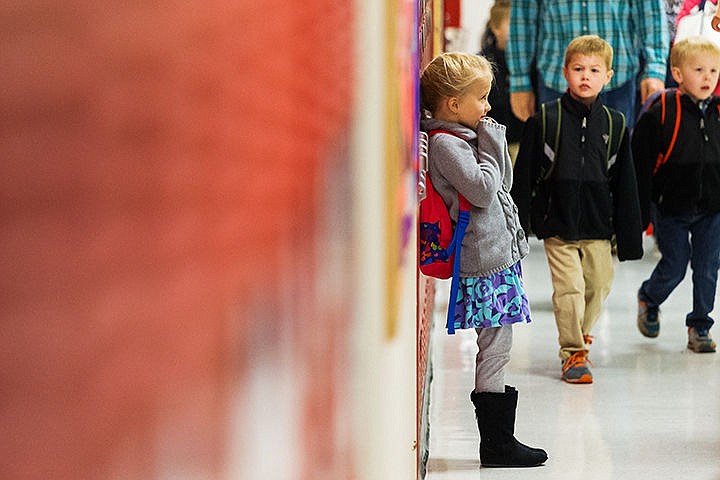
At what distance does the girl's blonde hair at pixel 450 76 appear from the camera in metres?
3.14

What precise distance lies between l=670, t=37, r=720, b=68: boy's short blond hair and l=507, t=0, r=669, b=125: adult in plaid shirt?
2.18ft

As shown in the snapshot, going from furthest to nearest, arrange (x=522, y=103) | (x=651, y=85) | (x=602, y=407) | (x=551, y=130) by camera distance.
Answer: (x=522, y=103)
(x=651, y=85)
(x=551, y=130)
(x=602, y=407)

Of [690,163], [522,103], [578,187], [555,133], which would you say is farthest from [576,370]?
[522,103]

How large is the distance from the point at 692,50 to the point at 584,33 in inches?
34.0

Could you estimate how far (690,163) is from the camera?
481cm

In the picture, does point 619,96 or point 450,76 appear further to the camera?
point 619,96

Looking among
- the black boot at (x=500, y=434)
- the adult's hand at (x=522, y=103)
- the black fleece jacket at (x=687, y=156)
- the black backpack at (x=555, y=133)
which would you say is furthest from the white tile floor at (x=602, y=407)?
the adult's hand at (x=522, y=103)

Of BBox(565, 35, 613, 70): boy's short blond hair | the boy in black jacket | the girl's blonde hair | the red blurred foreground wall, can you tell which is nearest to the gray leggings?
the girl's blonde hair

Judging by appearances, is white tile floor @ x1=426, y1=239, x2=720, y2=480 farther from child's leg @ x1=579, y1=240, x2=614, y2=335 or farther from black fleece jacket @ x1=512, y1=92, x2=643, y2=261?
black fleece jacket @ x1=512, y1=92, x2=643, y2=261

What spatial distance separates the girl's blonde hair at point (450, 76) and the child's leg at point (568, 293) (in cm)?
135

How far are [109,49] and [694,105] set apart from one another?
15.5ft

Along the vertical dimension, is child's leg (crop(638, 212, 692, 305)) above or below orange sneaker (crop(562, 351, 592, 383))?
above

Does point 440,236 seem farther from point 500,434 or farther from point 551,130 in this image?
point 551,130

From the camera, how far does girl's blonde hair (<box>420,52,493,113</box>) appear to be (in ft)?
10.3
